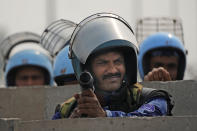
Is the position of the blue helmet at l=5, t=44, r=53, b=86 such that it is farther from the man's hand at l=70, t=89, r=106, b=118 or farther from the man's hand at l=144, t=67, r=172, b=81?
the man's hand at l=70, t=89, r=106, b=118

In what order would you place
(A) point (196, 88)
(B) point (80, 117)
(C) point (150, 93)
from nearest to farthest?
1. (B) point (80, 117)
2. (C) point (150, 93)
3. (A) point (196, 88)

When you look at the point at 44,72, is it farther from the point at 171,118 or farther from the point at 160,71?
the point at 171,118

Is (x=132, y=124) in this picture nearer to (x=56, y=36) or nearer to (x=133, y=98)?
(x=133, y=98)

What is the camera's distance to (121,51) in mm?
6461

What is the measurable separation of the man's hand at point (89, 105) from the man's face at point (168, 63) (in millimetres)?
3381

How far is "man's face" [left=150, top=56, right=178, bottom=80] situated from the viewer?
916 centimetres

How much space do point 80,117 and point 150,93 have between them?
30.1 inches

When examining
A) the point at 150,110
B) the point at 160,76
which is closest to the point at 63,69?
the point at 160,76

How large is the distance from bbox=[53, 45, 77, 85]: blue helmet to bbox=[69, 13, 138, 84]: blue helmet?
241 centimetres

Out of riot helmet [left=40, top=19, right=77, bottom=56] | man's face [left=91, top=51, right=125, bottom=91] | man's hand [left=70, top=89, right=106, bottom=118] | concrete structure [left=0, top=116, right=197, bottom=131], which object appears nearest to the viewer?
concrete structure [left=0, top=116, right=197, bottom=131]

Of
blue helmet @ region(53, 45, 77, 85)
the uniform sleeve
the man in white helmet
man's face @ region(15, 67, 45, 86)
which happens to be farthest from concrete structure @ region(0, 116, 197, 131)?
man's face @ region(15, 67, 45, 86)

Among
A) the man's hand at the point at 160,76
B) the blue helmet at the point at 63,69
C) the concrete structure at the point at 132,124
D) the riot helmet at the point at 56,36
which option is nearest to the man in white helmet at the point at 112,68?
the concrete structure at the point at 132,124

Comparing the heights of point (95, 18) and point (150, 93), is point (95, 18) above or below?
above

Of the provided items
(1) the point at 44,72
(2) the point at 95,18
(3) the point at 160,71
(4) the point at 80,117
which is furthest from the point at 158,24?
(4) the point at 80,117
